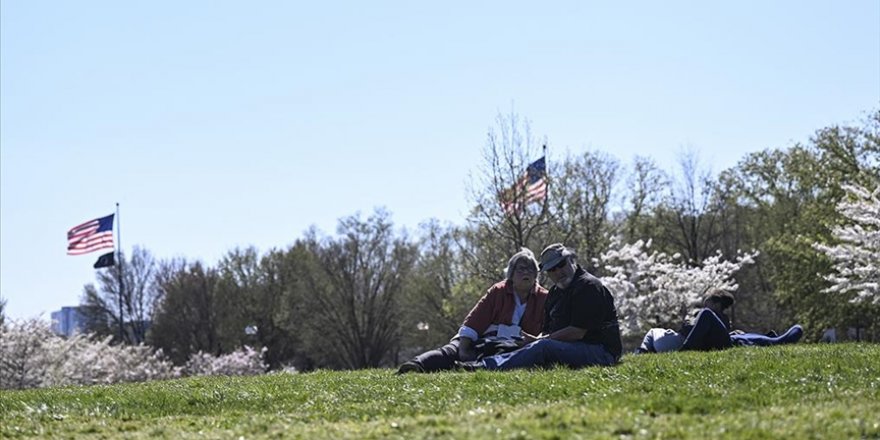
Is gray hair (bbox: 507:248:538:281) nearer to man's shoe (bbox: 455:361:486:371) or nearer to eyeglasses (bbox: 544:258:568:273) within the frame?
eyeglasses (bbox: 544:258:568:273)

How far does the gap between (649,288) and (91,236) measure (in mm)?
21339

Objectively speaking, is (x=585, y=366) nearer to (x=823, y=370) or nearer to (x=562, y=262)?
(x=562, y=262)

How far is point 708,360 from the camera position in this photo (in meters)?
9.62

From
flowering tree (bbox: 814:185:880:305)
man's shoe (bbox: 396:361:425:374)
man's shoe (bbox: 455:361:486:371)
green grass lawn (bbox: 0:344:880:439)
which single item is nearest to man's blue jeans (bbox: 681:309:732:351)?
green grass lawn (bbox: 0:344:880:439)

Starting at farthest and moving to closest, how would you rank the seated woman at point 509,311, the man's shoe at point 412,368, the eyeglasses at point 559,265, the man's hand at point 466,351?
the seated woman at point 509,311 < the man's hand at point 466,351 < the man's shoe at point 412,368 < the eyeglasses at point 559,265

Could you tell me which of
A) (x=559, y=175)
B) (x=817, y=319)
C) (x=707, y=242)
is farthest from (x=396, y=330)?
(x=817, y=319)

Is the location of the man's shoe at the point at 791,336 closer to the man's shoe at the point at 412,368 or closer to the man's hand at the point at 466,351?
the man's hand at the point at 466,351

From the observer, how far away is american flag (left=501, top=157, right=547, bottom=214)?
98.2 feet

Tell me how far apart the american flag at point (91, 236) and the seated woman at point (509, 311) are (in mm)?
30360

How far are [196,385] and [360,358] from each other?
169 feet

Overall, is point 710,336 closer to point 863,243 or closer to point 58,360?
point 863,243

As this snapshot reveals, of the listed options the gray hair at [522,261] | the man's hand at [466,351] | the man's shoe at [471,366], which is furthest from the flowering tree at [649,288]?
the man's shoe at [471,366]

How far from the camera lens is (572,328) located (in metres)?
9.90

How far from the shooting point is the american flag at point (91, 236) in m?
38.5
